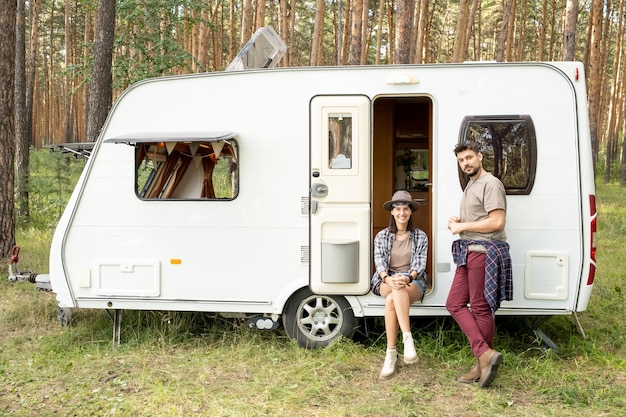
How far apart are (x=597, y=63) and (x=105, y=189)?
14643 mm

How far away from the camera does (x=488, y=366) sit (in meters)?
4.80

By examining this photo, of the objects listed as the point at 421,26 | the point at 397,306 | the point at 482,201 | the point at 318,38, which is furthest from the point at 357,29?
the point at 397,306

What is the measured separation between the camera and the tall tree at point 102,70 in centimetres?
1012

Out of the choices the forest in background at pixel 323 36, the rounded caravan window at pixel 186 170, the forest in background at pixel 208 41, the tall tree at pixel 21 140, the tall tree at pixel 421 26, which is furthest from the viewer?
the tall tree at pixel 421 26

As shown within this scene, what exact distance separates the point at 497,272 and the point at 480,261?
0.15m

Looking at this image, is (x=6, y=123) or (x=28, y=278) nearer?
(x=28, y=278)

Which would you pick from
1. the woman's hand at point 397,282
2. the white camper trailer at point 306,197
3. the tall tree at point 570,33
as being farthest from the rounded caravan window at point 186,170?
the tall tree at point 570,33

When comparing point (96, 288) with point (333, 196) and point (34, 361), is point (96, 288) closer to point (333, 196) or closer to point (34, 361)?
point (34, 361)

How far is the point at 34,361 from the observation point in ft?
18.0

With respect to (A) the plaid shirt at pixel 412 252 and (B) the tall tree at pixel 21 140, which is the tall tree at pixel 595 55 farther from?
(B) the tall tree at pixel 21 140

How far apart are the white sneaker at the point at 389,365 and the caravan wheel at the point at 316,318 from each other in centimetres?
57

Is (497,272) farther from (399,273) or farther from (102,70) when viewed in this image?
(102,70)

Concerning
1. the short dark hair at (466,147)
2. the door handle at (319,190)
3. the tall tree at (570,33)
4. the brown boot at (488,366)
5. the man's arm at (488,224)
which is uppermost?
the tall tree at (570,33)

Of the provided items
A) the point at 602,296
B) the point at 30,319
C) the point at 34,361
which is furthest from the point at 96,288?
the point at 602,296
